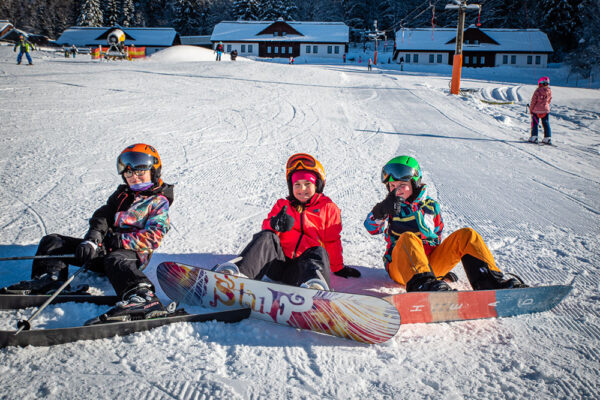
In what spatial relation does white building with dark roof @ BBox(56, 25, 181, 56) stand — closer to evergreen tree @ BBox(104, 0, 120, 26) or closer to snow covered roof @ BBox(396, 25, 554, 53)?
evergreen tree @ BBox(104, 0, 120, 26)

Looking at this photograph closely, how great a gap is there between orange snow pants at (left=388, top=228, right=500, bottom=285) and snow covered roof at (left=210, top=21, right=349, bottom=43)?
51693 millimetres

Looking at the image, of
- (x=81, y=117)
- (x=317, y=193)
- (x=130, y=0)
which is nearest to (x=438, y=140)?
(x=317, y=193)

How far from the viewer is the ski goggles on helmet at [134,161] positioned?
3.06 meters

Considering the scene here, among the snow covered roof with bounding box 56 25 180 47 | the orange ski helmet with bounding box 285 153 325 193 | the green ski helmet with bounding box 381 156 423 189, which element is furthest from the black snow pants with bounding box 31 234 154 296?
the snow covered roof with bounding box 56 25 180 47

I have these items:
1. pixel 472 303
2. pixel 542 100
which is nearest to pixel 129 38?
pixel 542 100

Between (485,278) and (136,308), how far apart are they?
239 centimetres

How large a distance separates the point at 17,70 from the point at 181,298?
20.6m

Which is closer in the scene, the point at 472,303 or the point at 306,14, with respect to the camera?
the point at 472,303

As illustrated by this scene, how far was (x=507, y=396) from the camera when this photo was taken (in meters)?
1.98

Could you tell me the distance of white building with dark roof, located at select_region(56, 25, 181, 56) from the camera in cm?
5149

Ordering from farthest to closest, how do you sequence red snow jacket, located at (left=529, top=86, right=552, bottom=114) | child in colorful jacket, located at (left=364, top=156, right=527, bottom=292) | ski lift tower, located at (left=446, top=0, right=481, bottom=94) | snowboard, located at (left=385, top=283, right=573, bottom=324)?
ski lift tower, located at (left=446, top=0, right=481, bottom=94) → red snow jacket, located at (left=529, top=86, right=552, bottom=114) → child in colorful jacket, located at (left=364, top=156, right=527, bottom=292) → snowboard, located at (left=385, top=283, right=573, bottom=324)

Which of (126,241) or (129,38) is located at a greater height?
(129,38)

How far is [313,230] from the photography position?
3.22m

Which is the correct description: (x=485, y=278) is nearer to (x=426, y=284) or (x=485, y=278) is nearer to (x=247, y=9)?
(x=426, y=284)
